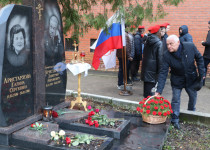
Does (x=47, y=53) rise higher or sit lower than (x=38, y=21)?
lower

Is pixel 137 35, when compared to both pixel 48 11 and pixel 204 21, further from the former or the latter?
pixel 48 11

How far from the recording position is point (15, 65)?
3.88 metres

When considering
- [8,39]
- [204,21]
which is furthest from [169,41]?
[204,21]

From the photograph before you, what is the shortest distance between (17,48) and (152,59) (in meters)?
3.04

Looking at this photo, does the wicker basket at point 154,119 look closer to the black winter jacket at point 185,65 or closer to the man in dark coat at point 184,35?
the black winter jacket at point 185,65

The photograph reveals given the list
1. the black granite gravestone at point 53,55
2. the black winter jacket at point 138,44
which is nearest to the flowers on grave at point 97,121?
the black granite gravestone at point 53,55

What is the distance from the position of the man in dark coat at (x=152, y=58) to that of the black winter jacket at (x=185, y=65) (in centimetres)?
101

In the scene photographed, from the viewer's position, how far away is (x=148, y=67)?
5.77 meters

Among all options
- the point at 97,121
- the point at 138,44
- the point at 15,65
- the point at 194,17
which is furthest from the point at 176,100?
the point at 194,17

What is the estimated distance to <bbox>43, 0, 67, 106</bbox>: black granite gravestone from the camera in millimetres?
4594

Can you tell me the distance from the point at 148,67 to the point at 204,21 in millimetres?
5161

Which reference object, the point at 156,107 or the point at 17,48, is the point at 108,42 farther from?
the point at 17,48

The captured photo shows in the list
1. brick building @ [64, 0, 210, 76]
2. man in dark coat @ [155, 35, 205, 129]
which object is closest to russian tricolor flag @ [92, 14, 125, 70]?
man in dark coat @ [155, 35, 205, 129]

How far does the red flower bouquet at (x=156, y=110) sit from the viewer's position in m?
4.36
